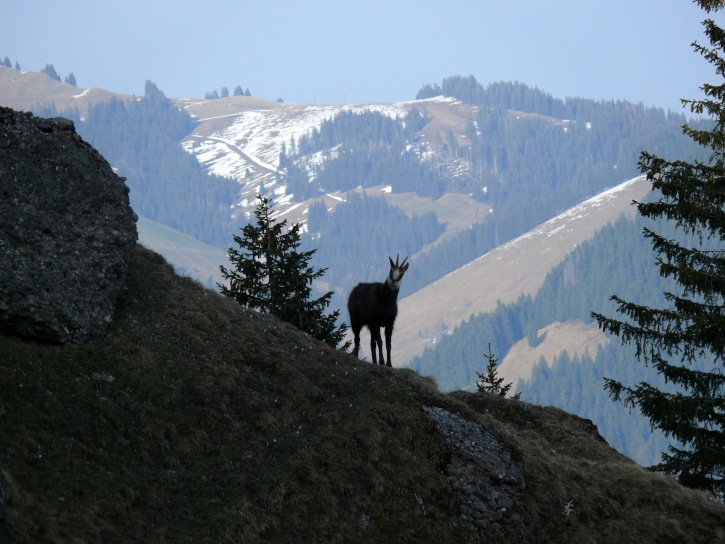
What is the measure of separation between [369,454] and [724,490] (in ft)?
37.0

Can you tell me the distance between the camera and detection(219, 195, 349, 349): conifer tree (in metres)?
34.4

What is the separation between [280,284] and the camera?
116 feet

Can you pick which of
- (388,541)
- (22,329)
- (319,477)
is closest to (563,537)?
(388,541)

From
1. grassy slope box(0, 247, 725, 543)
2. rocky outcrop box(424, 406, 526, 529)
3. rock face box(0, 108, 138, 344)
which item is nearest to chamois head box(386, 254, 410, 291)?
grassy slope box(0, 247, 725, 543)

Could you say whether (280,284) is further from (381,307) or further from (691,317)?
(691,317)

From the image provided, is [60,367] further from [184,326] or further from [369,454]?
[369,454]

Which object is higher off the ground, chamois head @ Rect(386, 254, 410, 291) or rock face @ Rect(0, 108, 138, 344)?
rock face @ Rect(0, 108, 138, 344)

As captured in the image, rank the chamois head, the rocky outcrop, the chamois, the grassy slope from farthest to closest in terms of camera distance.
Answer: the chamois → the chamois head → the rocky outcrop → the grassy slope

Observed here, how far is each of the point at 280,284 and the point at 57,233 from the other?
1565 cm

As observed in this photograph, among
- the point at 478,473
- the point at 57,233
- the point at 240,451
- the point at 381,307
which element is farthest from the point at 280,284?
the point at 240,451

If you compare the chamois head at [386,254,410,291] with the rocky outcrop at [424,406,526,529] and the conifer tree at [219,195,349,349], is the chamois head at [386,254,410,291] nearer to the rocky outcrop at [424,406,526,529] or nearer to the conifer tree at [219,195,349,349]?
the rocky outcrop at [424,406,526,529]

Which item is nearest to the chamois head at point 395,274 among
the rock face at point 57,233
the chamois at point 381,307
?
the chamois at point 381,307

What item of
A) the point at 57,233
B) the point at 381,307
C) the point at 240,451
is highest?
the point at 57,233

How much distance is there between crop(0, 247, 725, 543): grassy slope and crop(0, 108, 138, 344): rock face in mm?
602
